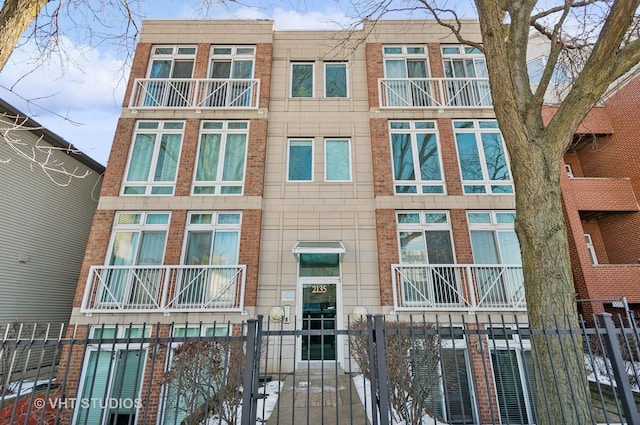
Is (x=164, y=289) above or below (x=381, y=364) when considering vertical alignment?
above

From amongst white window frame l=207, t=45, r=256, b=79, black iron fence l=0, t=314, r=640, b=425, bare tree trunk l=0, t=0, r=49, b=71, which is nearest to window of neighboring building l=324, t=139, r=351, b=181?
white window frame l=207, t=45, r=256, b=79

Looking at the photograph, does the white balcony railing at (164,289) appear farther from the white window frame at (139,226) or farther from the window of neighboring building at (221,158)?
the window of neighboring building at (221,158)

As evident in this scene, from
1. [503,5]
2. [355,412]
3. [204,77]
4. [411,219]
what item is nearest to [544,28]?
[503,5]

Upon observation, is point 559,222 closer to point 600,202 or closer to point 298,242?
point 298,242

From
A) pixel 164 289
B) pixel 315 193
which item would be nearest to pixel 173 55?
pixel 315 193

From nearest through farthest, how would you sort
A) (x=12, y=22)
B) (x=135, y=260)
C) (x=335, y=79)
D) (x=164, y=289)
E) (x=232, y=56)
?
(x=12, y=22), (x=164, y=289), (x=135, y=260), (x=335, y=79), (x=232, y=56)

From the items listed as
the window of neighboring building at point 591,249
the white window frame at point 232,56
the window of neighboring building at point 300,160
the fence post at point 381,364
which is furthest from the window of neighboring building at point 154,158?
the window of neighboring building at point 591,249

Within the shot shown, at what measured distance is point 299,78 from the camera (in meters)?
10.9

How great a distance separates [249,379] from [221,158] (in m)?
7.55

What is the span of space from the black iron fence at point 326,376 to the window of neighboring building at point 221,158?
12.8 feet

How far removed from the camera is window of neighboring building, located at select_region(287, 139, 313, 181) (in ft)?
32.0

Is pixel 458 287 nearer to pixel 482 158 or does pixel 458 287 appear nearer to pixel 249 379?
pixel 482 158

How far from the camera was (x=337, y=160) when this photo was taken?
9914 mm

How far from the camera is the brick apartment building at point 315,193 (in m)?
8.20
